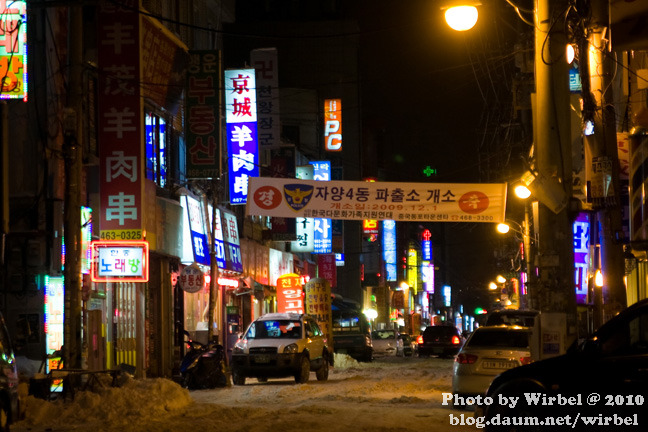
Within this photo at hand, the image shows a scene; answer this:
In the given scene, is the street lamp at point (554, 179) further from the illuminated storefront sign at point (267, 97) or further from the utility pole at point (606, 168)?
the illuminated storefront sign at point (267, 97)

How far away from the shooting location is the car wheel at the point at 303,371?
74.3ft

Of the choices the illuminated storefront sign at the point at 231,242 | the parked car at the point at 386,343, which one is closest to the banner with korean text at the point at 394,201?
the illuminated storefront sign at the point at 231,242

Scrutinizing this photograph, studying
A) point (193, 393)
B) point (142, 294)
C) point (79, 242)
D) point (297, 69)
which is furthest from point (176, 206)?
point (297, 69)

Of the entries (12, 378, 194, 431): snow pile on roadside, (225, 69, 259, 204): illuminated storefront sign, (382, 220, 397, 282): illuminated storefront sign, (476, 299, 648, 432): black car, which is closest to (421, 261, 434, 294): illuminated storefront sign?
(382, 220, 397, 282): illuminated storefront sign

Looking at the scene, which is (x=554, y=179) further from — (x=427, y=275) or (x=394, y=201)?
(x=427, y=275)

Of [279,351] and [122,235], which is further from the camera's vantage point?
[279,351]

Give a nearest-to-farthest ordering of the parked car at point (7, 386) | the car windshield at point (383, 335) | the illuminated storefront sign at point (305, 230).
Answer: the parked car at point (7, 386), the illuminated storefront sign at point (305, 230), the car windshield at point (383, 335)

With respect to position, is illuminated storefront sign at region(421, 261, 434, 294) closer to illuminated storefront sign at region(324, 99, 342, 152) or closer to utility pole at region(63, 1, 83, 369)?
illuminated storefront sign at region(324, 99, 342, 152)

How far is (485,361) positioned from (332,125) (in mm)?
42194

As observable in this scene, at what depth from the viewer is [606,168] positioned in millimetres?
17750

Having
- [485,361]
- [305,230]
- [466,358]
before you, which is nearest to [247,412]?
[466,358]

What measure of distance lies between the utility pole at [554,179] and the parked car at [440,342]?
26.6 metres

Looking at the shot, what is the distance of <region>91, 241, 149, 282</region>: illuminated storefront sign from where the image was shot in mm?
20188

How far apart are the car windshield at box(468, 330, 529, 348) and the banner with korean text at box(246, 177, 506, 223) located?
12.3ft
